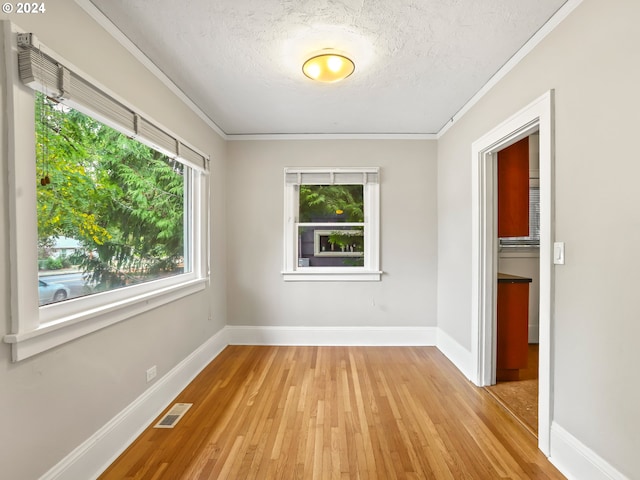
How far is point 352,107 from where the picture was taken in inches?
120

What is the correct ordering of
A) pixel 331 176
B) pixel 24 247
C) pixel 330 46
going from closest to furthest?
1. pixel 24 247
2. pixel 330 46
3. pixel 331 176

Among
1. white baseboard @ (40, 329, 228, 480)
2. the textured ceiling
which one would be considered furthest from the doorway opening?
white baseboard @ (40, 329, 228, 480)

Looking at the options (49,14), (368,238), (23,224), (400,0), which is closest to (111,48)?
(49,14)

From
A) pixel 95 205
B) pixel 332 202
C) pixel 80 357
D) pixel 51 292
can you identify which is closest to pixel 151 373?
pixel 80 357

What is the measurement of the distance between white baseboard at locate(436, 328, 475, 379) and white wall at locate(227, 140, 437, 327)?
262 millimetres

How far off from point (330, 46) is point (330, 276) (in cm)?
250

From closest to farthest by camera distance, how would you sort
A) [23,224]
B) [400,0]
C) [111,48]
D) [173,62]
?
[23,224], [400,0], [111,48], [173,62]

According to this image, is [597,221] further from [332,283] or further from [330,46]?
[332,283]

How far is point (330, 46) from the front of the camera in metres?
2.09

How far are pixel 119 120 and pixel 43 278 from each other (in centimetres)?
99

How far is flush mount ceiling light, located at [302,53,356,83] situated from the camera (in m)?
2.12

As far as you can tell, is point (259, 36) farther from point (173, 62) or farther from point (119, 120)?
point (119, 120)

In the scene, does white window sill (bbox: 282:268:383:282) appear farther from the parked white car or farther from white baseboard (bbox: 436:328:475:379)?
the parked white car

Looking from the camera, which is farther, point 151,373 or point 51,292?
point 151,373
